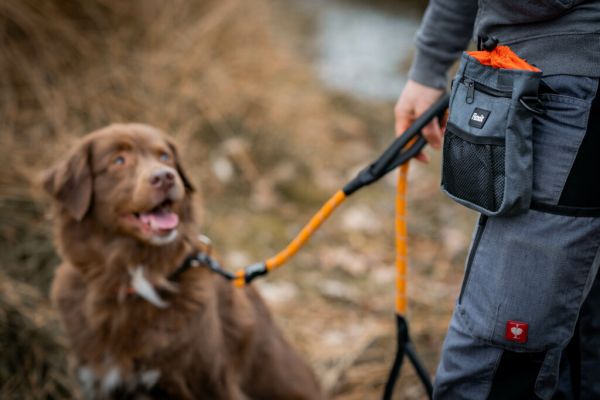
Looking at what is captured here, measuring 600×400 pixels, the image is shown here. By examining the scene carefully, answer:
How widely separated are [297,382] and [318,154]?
3.90m

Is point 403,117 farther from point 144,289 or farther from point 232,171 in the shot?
point 232,171

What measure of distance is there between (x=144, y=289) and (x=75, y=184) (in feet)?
1.81

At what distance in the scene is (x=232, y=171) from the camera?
5.80 metres

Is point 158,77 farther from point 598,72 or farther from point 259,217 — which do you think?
point 598,72

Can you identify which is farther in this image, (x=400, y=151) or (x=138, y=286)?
(x=138, y=286)

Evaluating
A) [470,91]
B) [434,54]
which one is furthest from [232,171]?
[470,91]

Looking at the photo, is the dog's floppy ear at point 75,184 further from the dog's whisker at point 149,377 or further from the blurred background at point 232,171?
the dog's whisker at point 149,377

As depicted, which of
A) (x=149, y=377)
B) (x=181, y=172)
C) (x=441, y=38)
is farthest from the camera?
(x=181, y=172)

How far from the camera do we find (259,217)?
539 centimetres

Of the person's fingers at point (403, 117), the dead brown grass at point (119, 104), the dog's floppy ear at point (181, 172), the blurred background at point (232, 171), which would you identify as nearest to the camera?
the person's fingers at point (403, 117)

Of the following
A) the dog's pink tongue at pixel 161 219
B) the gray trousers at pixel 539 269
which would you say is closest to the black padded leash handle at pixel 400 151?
the gray trousers at pixel 539 269

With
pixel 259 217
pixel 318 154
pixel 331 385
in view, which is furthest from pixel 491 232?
pixel 318 154

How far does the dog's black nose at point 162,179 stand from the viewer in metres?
2.49

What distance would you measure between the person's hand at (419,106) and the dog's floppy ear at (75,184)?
4.58ft
